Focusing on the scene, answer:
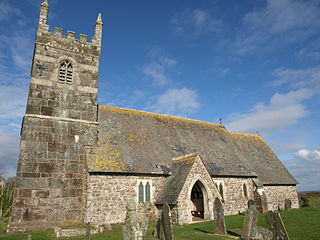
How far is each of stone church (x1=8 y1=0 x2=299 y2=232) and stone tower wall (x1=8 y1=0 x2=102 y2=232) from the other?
0.20 feet

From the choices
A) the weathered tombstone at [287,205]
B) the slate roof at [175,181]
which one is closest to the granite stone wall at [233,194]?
the weathered tombstone at [287,205]

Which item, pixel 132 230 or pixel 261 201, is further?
pixel 261 201

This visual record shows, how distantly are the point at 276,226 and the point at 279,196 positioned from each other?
1768 cm

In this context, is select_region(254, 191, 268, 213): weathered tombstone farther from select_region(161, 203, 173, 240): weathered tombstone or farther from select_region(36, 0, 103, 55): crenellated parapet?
select_region(36, 0, 103, 55): crenellated parapet

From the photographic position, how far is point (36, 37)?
19.3m

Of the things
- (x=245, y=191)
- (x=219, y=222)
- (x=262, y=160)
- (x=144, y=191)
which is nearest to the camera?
(x=219, y=222)

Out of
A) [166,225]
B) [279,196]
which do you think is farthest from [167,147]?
[279,196]

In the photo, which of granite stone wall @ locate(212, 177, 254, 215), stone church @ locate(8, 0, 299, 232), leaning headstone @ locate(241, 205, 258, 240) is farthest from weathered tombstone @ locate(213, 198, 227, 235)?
granite stone wall @ locate(212, 177, 254, 215)

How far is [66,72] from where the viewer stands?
20.0 metres

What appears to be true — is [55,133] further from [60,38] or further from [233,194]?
[233,194]

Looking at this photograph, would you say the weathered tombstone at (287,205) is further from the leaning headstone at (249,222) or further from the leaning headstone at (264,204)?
the leaning headstone at (249,222)

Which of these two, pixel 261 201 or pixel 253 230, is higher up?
pixel 261 201

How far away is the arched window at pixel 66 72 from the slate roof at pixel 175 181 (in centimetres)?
1105

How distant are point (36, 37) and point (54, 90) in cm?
441
